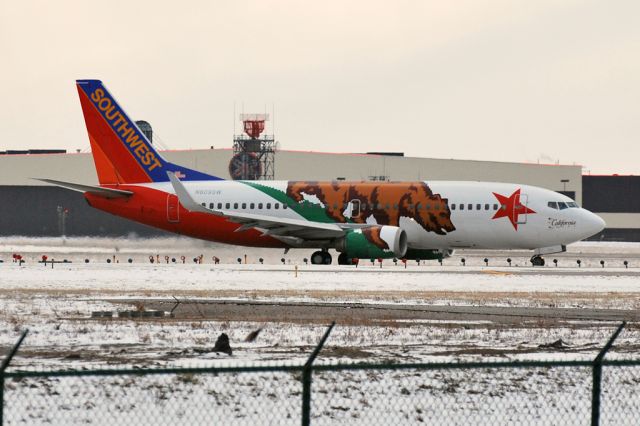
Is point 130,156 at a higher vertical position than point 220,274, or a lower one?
higher

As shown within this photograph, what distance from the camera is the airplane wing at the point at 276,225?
170 feet

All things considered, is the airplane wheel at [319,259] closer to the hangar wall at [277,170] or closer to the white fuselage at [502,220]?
the white fuselage at [502,220]

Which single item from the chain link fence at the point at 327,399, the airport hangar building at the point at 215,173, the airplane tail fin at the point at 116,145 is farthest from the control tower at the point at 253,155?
the chain link fence at the point at 327,399

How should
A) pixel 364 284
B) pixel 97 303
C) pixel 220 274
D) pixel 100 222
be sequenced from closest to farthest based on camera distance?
pixel 97 303, pixel 364 284, pixel 220 274, pixel 100 222

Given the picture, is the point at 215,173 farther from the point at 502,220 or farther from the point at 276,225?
the point at 502,220

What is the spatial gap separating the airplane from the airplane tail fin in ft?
0.17

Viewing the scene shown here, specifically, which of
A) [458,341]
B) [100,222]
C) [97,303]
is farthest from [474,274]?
[100,222]

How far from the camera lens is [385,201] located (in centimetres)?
5391

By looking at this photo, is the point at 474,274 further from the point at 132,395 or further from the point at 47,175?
the point at 47,175

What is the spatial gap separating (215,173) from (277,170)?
6.03 metres

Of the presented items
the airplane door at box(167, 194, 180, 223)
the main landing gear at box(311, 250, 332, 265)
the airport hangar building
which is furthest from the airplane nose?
the airport hangar building

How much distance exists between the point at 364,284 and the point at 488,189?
15473 millimetres

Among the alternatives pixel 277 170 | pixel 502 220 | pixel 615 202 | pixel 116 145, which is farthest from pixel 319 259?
pixel 615 202

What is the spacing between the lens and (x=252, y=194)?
185 feet
